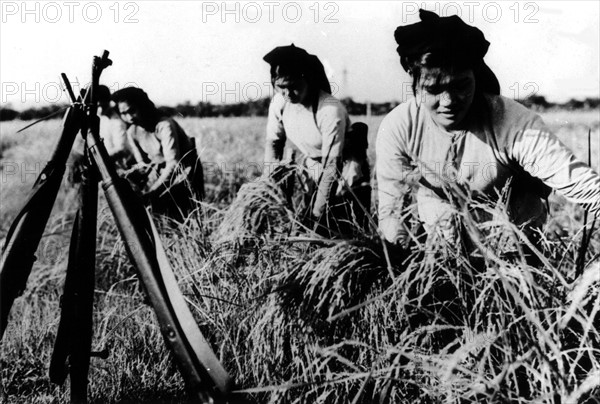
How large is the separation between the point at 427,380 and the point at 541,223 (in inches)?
36.5

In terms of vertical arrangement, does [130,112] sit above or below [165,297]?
above

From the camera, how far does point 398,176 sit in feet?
8.25

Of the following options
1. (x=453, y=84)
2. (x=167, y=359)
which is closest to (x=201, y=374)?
(x=453, y=84)

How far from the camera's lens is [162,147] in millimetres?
5094

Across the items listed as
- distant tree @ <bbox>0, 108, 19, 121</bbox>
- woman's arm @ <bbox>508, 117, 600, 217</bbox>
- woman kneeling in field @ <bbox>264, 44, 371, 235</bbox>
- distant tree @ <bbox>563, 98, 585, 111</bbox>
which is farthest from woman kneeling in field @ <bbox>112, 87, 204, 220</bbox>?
distant tree @ <bbox>563, 98, 585, 111</bbox>

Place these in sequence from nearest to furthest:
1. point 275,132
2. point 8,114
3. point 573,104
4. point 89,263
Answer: point 89,263 < point 275,132 < point 8,114 < point 573,104

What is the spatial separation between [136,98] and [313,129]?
6.27ft

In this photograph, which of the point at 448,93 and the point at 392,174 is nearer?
the point at 448,93

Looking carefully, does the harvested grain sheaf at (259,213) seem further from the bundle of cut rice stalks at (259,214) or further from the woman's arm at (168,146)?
the woman's arm at (168,146)

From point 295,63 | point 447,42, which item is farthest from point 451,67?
point 295,63

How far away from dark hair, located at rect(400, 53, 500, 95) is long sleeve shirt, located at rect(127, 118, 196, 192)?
2659 millimetres

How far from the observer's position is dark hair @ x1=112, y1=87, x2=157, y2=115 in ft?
16.8

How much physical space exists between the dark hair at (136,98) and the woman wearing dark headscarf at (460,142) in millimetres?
3105

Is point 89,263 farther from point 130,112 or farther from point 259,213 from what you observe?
point 130,112
